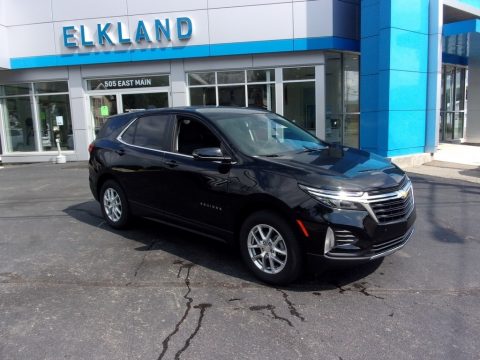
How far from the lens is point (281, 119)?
590 centimetres

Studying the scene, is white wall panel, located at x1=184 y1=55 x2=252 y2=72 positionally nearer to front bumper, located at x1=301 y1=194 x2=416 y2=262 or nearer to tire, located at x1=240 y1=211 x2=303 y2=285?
tire, located at x1=240 y1=211 x2=303 y2=285

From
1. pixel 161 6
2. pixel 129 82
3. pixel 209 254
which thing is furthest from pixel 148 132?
pixel 129 82

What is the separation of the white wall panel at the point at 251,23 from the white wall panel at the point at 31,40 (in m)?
5.79

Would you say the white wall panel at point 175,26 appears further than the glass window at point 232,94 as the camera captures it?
No

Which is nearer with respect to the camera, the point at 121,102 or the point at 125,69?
the point at 125,69

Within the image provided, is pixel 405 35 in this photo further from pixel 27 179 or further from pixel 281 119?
pixel 27 179

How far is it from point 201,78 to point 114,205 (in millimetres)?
9474

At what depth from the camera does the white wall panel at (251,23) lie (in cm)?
1398

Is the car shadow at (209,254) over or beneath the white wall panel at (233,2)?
beneath

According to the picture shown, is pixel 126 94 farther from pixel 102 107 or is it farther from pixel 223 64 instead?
pixel 223 64

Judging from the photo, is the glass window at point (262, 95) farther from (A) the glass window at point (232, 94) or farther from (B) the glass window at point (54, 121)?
(B) the glass window at point (54, 121)

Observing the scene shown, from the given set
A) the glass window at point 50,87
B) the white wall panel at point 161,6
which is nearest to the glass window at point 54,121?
the glass window at point 50,87

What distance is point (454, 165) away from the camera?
1233cm

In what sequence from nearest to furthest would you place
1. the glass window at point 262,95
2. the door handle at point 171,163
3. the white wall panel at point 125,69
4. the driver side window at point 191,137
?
the driver side window at point 191,137 → the door handle at point 171,163 → the glass window at point 262,95 → the white wall panel at point 125,69
